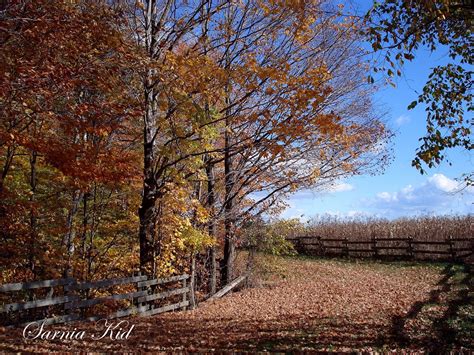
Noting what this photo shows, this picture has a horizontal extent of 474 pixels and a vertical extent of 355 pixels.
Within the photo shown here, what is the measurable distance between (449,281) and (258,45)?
11441mm

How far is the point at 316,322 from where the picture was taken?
9297 mm

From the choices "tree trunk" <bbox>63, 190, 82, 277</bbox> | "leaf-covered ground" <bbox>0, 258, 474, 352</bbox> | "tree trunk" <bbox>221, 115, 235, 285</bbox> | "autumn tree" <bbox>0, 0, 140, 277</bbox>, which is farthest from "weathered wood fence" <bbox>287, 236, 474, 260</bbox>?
"tree trunk" <bbox>63, 190, 82, 277</bbox>

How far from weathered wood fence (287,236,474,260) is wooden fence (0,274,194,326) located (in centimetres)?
1635

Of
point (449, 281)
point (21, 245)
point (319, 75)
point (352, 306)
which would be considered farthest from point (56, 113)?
point (449, 281)

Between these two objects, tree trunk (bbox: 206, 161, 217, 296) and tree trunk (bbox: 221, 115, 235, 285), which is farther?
tree trunk (bbox: 221, 115, 235, 285)

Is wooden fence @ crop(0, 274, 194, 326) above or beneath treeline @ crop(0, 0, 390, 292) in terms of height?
beneath

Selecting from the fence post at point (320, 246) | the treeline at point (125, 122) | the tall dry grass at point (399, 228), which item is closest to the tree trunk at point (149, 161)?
the treeline at point (125, 122)

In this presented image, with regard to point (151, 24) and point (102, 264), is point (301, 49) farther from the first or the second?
point (102, 264)

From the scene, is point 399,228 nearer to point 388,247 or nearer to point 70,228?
point 388,247

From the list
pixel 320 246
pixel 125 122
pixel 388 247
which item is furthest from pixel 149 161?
pixel 320 246

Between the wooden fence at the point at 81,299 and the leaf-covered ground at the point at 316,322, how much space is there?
0.53 m

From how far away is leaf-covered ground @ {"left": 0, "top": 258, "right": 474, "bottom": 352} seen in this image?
24.1ft

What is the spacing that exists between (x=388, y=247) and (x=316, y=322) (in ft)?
59.7

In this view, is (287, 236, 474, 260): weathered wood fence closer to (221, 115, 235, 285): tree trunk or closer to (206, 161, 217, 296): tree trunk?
(221, 115, 235, 285): tree trunk
